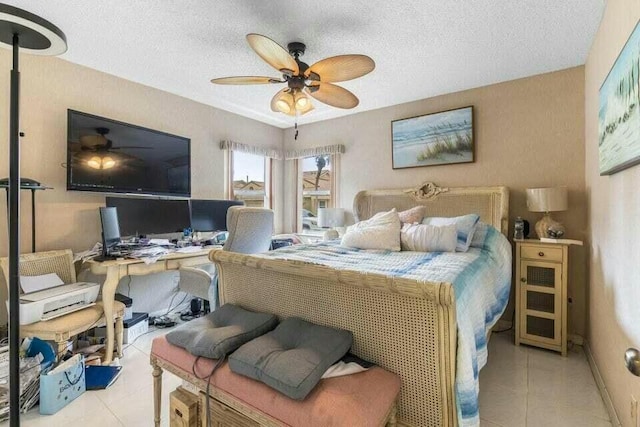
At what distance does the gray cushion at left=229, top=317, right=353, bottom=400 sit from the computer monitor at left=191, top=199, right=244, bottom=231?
2.17 metres

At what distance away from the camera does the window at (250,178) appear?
4.05 m

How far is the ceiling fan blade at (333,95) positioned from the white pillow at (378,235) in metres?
1.07

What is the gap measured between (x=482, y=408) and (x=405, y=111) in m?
2.99

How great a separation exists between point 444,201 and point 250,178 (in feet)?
8.67

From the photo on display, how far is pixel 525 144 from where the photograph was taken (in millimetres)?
2834

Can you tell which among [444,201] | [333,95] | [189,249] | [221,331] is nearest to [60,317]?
[189,249]

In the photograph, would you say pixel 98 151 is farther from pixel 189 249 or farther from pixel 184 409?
pixel 184 409

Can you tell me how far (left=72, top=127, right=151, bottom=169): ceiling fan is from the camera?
2533 mm

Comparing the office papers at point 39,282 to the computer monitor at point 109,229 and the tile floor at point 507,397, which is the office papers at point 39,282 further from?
the tile floor at point 507,397

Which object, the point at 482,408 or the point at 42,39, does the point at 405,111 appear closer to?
the point at 482,408

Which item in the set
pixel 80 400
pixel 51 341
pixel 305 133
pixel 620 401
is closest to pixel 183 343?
pixel 80 400

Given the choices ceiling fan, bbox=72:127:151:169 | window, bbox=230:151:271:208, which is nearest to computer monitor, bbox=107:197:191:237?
ceiling fan, bbox=72:127:151:169

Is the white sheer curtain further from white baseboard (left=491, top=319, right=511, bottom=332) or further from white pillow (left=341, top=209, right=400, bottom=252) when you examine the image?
white baseboard (left=491, top=319, right=511, bottom=332)

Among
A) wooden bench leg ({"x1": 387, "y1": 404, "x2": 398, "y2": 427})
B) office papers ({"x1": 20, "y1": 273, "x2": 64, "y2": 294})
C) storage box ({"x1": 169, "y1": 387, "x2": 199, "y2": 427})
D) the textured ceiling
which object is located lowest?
storage box ({"x1": 169, "y1": 387, "x2": 199, "y2": 427})
